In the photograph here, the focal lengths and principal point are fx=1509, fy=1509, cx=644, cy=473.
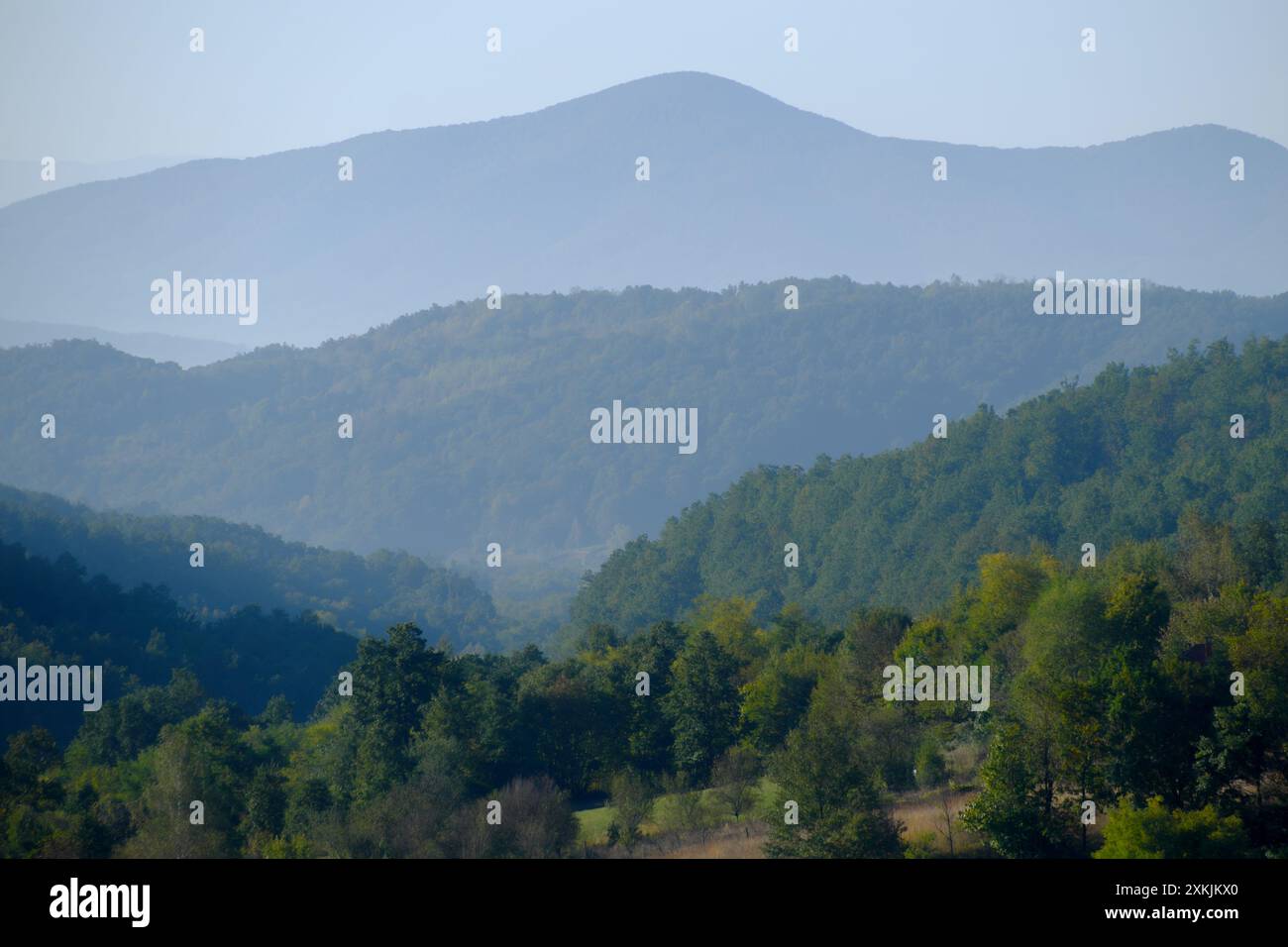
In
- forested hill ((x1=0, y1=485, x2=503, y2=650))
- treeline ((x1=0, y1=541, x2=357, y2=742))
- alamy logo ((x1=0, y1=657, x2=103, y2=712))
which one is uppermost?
forested hill ((x1=0, y1=485, x2=503, y2=650))

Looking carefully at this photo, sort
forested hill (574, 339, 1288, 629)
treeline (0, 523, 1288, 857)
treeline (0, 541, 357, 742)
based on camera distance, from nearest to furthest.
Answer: treeline (0, 523, 1288, 857) → treeline (0, 541, 357, 742) → forested hill (574, 339, 1288, 629)

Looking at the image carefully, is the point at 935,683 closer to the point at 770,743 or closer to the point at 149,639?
the point at 770,743

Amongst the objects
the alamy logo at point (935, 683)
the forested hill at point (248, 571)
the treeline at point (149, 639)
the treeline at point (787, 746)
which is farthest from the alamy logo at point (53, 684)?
the forested hill at point (248, 571)

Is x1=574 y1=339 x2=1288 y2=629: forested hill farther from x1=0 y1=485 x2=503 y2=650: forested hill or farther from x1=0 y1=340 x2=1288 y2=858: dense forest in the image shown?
x1=0 y1=485 x2=503 y2=650: forested hill
